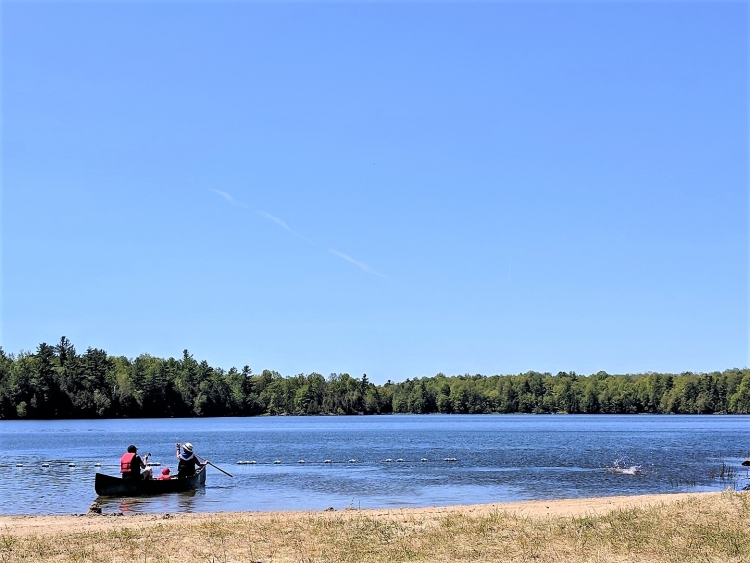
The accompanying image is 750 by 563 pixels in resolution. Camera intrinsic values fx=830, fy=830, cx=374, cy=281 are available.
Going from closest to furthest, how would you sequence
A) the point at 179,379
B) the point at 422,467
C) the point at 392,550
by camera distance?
the point at 392,550 → the point at 422,467 → the point at 179,379

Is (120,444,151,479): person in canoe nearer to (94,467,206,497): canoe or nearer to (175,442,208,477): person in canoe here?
(94,467,206,497): canoe

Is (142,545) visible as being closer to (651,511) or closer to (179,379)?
(651,511)

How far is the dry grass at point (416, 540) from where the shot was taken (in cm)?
1589

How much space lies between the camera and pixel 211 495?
34.1 m

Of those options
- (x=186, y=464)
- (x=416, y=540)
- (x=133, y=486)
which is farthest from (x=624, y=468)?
(x=416, y=540)

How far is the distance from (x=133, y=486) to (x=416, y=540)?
18.4 m

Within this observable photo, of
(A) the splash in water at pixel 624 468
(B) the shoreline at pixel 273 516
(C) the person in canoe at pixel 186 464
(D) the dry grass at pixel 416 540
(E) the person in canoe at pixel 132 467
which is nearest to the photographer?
(D) the dry grass at pixel 416 540

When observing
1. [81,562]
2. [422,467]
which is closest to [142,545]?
[81,562]

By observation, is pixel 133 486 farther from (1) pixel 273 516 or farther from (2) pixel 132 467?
(1) pixel 273 516

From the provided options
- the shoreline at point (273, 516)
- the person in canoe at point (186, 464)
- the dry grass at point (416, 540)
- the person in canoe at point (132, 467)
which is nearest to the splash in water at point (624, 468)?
the shoreline at point (273, 516)

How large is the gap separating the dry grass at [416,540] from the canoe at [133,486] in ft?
40.8

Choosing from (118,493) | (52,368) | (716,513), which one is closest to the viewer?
(716,513)

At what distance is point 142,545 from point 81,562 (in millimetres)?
1896

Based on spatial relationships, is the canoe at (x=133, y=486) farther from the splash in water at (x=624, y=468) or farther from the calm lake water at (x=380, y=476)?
the splash in water at (x=624, y=468)
